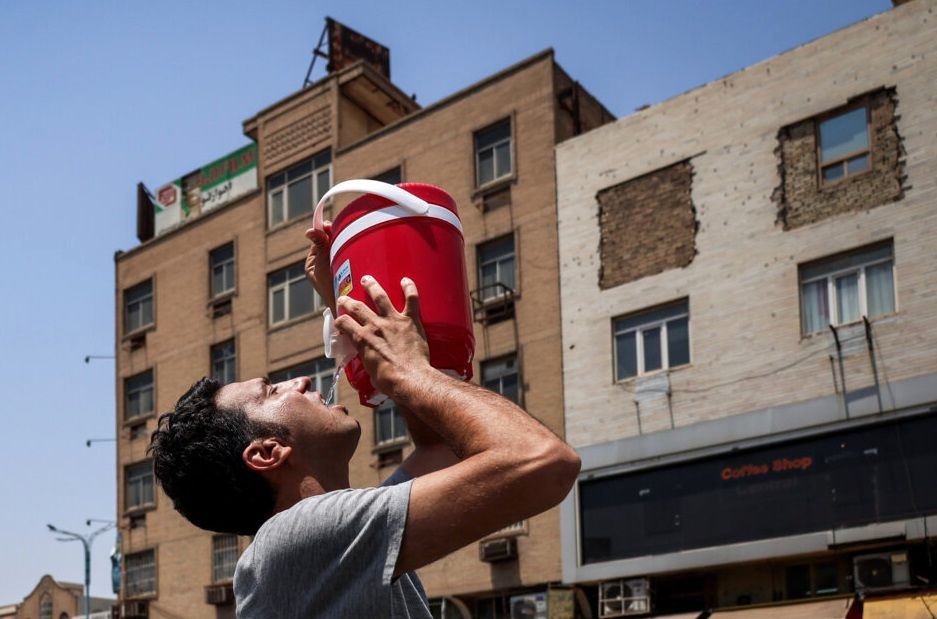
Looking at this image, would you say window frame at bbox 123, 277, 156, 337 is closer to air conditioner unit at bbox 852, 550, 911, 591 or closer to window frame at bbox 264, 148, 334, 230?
window frame at bbox 264, 148, 334, 230

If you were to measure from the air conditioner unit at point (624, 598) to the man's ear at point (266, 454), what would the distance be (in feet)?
63.9

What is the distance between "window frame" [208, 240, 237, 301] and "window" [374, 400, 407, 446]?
6306 mm

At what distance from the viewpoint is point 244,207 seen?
105 ft

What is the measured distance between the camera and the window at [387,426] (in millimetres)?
26703

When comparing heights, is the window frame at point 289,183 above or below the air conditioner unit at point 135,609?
above

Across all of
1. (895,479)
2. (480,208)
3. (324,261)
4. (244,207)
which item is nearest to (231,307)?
(244,207)

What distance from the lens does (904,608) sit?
18.0 metres

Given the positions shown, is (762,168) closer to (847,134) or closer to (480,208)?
(847,134)

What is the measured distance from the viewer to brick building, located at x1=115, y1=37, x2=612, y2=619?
24656 mm

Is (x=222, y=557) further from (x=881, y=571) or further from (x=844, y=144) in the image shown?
(x=844, y=144)

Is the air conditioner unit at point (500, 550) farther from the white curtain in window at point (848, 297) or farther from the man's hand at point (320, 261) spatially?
the man's hand at point (320, 261)

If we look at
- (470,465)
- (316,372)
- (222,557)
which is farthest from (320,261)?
(222,557)

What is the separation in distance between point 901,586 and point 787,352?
402 centimetres

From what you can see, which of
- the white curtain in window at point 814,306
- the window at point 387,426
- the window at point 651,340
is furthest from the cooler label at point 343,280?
the window at point 387,426
